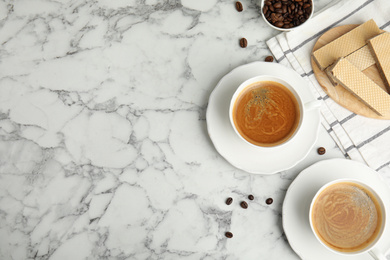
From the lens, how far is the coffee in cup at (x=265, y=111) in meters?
1.32

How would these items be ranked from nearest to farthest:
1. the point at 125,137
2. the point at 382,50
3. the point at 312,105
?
the point at 312,105 → the point at 382,50 → the point at 125,137

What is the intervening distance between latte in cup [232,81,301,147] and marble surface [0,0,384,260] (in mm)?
163

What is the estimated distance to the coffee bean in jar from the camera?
4.55 feet

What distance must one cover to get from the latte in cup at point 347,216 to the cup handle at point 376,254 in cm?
3

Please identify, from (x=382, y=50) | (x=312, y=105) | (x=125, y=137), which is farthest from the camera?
(x=125, y=137)

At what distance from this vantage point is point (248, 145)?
1.36 m

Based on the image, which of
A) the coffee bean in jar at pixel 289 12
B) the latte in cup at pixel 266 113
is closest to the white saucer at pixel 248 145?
the latte in cup at pixel 266 113

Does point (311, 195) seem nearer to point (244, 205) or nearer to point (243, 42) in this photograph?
point (244, 205)

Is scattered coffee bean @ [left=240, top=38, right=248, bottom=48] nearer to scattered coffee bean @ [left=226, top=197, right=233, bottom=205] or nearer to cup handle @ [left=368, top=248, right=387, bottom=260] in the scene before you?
scattered coffee bean @ [left=226, top=197, right=233, bottom=205]

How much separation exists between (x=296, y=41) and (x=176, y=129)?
1.75 ft

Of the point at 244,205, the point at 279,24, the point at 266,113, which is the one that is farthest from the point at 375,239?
the point at 279,24

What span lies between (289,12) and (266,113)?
1.22 feet

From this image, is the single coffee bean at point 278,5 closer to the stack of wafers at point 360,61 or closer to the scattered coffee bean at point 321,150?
the stack of wafers at point 360,61

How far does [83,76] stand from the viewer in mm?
1474
